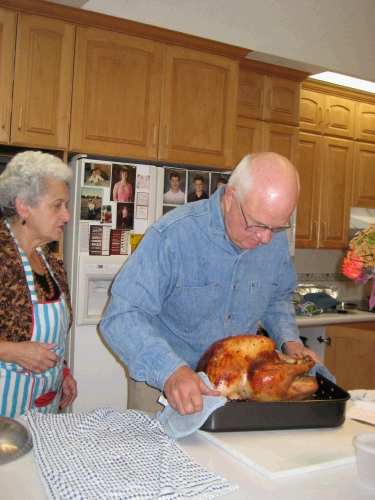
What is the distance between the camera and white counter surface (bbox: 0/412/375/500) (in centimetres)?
81

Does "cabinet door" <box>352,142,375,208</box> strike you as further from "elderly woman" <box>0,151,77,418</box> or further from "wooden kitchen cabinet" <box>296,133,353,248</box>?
"elderly woman" <box>0,151,77,418</box>

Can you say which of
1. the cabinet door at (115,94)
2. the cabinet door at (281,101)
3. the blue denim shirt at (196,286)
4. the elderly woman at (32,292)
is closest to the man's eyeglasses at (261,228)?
the blue denim shirt at (196,286)

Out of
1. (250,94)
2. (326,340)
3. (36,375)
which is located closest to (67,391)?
(36,375)

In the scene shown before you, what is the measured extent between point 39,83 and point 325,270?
105 inches

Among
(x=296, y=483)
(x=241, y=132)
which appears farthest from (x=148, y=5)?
(x=296, y=483)

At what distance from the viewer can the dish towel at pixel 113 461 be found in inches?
30.7

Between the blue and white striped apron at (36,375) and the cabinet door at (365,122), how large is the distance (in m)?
2.95

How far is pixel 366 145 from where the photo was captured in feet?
12.9

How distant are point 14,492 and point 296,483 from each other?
45cm

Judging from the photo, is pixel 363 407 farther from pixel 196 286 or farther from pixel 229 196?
pixel 229 196

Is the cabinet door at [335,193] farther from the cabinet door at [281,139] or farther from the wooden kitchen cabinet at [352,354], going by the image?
the wooden kitchen cabinet at [352,354]

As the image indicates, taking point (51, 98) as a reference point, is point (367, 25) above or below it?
above

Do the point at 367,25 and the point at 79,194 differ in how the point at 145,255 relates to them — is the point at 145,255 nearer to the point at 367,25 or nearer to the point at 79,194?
the point at 79,194

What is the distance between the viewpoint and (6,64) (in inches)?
92.6
